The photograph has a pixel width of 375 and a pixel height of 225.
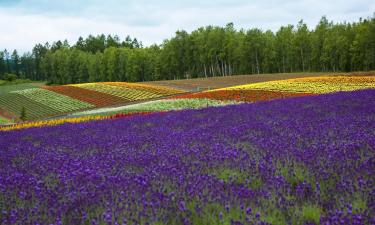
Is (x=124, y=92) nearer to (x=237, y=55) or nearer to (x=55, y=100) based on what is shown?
(x=55, y=100)

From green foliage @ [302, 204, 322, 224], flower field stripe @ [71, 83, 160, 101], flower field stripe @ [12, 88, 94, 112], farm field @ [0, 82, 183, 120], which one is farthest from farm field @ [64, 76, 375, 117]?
green foliage @ [302, 204, 322, 224]

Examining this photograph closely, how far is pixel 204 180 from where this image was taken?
5156 millimetres

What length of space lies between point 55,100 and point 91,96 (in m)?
3.87

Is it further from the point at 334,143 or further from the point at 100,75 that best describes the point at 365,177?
the point at 100,75

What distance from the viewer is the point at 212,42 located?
326ft

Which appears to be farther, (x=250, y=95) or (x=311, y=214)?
(x=250, y=95)

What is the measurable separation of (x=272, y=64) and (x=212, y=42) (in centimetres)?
1642

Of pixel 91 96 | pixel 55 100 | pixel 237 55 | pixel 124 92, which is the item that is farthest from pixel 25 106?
pixel 237 55

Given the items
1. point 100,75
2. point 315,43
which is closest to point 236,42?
point 315,43

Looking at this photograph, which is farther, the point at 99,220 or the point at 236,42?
the point at 236,42

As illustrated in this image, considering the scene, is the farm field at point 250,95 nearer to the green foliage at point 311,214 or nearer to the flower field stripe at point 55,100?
the flower field stripe at point 55,100

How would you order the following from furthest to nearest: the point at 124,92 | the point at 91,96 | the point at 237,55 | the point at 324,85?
the point at 237,55, the point at 124,92, the point at 91,96, the point at 324,85

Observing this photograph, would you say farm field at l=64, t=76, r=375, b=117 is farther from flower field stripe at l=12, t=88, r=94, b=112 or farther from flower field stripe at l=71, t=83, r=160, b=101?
flower field stripe at l=71, t=83, r=160, b=101

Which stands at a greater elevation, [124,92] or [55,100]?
[124,92]
